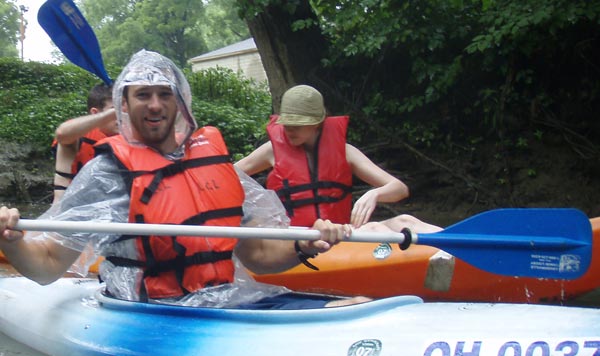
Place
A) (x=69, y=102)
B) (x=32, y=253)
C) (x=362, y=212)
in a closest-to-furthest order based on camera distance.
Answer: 1. (x=32, y=253)
2. (x=362, y=212)
3. (x=69, y=102)

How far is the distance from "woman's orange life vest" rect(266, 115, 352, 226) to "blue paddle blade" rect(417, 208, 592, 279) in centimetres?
134

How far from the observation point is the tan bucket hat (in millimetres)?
3711

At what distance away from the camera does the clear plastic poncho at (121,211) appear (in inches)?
92.7

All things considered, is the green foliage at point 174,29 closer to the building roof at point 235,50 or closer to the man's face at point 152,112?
the building roof at point 235,50

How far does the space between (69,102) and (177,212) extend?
9.14m

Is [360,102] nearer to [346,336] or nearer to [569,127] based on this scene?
[569,127]

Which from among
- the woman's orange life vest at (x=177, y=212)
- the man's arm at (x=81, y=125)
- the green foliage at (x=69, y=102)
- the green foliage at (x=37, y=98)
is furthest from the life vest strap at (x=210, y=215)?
the green foliage at (x=37, y=98)

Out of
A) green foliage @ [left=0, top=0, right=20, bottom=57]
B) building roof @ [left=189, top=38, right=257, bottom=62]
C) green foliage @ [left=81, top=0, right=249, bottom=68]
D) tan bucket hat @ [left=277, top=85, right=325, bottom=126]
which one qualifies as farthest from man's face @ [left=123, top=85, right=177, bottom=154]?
green foliage @ [left=0, top=0, right=20, bottom=57]

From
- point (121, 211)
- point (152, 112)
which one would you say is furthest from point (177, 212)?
point (152, 112)

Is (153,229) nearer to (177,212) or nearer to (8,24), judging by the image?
(177,212)

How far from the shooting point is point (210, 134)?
8.77 ft

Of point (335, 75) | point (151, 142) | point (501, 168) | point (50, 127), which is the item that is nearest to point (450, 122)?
point (501, 168)

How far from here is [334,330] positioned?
2.15 meters

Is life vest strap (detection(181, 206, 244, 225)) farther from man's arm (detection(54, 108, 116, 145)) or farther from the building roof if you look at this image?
the building roof
